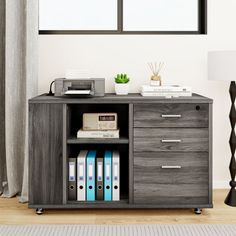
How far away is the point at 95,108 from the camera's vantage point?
3.38m

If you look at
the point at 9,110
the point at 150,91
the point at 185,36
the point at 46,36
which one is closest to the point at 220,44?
the point at 185,36

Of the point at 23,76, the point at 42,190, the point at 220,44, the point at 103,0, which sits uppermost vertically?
the point at 103,0

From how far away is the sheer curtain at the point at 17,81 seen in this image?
3.17 meters

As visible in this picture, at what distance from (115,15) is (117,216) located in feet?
5.37

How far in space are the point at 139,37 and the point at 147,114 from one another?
32.8 inches

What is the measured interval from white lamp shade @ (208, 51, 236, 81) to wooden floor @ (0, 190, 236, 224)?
0.90 meters

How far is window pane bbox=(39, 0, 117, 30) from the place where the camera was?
3553mm

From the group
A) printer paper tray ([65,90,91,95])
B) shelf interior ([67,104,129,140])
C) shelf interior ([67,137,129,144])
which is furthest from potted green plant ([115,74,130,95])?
shelf interior ([67,137,129,144])

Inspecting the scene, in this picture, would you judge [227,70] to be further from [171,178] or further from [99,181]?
[99,181]

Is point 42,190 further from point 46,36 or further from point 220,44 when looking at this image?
point 220,44

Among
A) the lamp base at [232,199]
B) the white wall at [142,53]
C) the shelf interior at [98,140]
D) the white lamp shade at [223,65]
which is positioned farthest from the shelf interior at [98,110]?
the lamp base at [232,199]

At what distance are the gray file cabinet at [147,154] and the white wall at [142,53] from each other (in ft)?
2.03

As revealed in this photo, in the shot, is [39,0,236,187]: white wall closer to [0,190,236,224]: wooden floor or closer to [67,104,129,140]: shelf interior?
[67,104,129,140]: shelf interior

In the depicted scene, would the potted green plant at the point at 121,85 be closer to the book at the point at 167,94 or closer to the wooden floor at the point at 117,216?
the book at the point at 167,94
